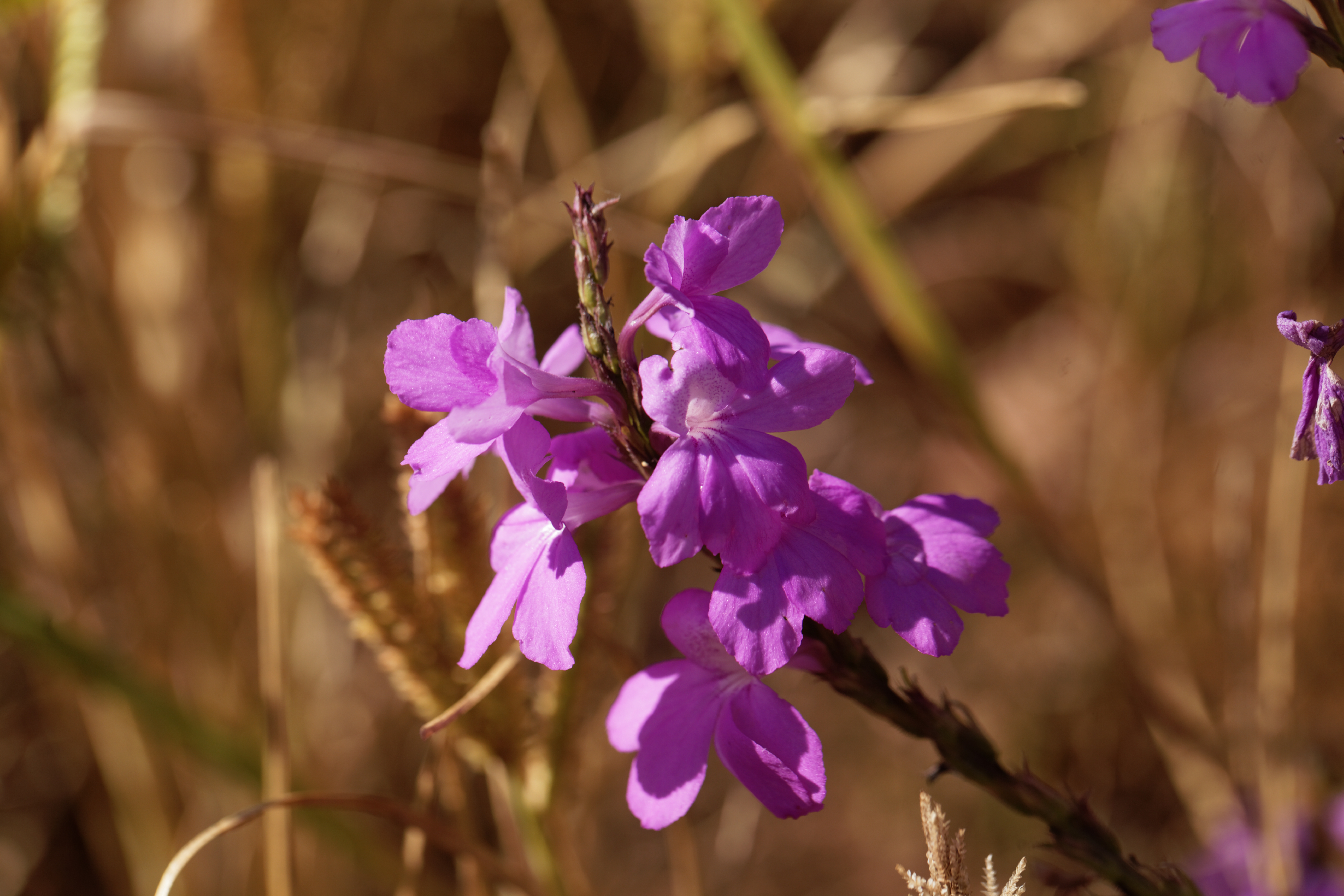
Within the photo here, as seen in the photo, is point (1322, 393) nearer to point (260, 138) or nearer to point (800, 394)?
point (800, 394)

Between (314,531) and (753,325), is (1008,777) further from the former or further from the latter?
Result: (314,531)

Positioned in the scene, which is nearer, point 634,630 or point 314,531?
point 314,531

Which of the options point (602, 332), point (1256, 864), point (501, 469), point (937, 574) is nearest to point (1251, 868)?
point (1256, 864)

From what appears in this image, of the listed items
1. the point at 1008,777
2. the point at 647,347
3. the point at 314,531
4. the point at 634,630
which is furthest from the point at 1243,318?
the point at 314,531

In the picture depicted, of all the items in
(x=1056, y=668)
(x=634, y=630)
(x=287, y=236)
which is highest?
(x=287, y=236)

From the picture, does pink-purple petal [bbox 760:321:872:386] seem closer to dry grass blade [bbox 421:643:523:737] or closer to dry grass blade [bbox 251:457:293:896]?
dry grass blade [bbox 421:643:523:737]

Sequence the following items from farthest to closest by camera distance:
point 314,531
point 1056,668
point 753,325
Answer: point 1056,668 < point 314,531 < point 753,325
